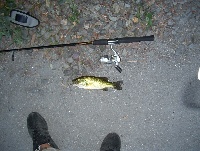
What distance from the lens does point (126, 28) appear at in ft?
14.1

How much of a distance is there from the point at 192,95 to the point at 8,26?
3.70 meters

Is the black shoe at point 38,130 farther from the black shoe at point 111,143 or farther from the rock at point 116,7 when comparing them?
the rock at point 116,7

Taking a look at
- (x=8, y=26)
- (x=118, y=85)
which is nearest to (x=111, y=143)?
(x=118, y=85)

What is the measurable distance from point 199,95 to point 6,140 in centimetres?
390

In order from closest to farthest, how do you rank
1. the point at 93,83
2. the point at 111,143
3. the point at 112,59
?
the point at 93,83, the point at 112,59, the point at 111,143

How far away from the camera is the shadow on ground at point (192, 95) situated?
428 cm

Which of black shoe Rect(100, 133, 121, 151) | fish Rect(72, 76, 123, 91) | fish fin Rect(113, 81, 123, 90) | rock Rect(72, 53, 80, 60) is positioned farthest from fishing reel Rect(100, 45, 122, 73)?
black shoe Rect(100, 133, 121, 151)

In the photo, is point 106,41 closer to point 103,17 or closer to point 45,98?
point 103,17

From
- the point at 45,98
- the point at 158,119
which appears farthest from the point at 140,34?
the point at 45,98

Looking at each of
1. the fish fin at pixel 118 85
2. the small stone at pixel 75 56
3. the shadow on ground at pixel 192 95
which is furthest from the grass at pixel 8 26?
the shadow on ground at pixel 192 95

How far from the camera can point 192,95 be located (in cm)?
430

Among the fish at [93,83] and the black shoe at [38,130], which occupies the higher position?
the fish at [93,83]

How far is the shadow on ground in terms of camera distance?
4.28 m

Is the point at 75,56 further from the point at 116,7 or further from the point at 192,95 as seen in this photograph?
the point at 192,95
